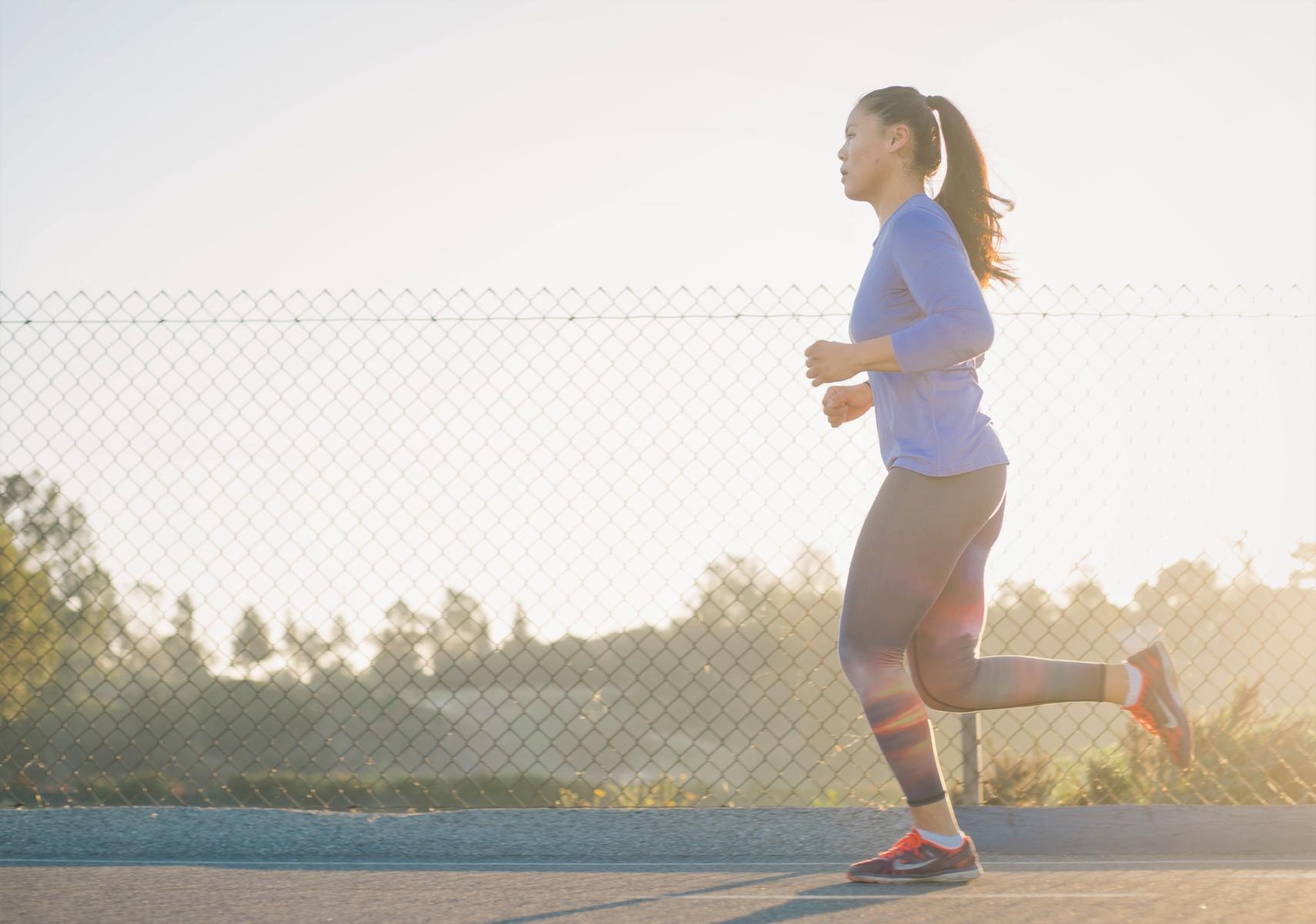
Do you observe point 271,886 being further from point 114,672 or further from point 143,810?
point 114,672

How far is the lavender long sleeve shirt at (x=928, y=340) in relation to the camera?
8.22 feet

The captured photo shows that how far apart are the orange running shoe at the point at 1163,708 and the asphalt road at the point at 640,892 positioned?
32cm

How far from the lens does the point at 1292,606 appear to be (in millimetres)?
4020

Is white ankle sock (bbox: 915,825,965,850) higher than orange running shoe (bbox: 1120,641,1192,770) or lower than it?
lower

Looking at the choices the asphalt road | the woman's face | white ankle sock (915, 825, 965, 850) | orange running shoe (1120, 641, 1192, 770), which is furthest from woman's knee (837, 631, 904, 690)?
the woman's face

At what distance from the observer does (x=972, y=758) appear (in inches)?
143

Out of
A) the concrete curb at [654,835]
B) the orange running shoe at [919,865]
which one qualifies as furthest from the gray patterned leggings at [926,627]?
the concrete curb at [654,835]

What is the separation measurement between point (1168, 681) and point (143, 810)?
9.55ft

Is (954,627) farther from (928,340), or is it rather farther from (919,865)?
(928,340)

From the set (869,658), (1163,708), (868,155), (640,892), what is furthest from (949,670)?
Answer: (868,155)

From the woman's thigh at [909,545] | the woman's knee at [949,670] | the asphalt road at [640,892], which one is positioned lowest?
the asphalt road at [640,892]

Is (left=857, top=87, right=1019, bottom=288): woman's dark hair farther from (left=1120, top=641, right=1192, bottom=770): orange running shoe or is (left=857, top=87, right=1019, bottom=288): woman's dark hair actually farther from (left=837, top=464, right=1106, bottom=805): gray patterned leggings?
(left=1120, top=641, right=1192, bottom=770): orange running shoe

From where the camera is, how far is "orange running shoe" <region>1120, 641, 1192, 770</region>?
2770 mm

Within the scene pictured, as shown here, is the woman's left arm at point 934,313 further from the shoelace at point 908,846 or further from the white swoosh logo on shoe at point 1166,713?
the shoelace at point 908,846
